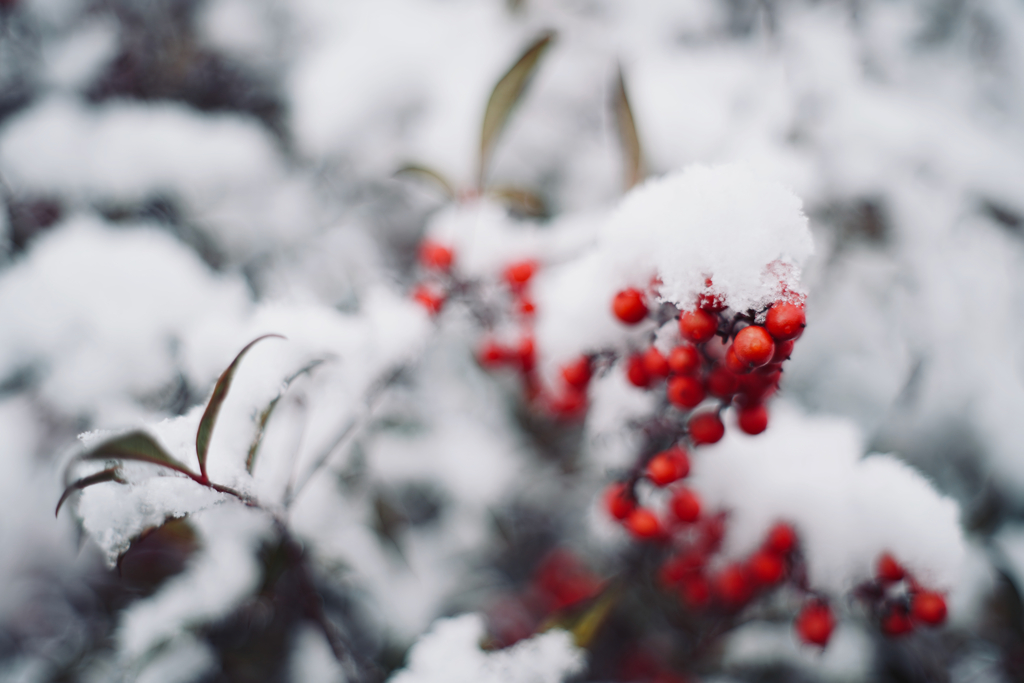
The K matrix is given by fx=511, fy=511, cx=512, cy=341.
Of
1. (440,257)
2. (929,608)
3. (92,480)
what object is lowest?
(929,608)

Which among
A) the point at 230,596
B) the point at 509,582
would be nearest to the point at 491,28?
the point at 230,596

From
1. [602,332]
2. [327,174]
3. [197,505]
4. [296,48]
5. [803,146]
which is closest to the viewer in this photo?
[197,505]

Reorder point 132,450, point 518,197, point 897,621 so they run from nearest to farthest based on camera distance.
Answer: point 132,450, point 897,621, point 518,197

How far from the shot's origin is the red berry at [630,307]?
0.90m

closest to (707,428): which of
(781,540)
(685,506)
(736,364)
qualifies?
(736,364)

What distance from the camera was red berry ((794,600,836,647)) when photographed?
43.8 inches

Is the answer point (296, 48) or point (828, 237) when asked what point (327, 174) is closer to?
point (296, 48)

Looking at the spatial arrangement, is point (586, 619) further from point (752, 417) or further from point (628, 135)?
point (628, 135)

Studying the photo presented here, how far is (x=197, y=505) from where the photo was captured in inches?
32.7

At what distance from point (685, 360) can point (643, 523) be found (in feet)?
1.46

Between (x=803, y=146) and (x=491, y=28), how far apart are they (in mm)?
1515

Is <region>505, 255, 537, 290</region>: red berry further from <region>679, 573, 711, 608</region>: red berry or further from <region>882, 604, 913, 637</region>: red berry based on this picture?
<region>882, 604, 913, 637</region>: red berry

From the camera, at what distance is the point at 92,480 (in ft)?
2.28

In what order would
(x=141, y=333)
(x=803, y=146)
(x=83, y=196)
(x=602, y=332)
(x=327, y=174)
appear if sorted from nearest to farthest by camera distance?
(x=602, y=332) < (x=141, y=333) < (x=803, y=146) < (x=83, y=196) < (x=327, y=174)
